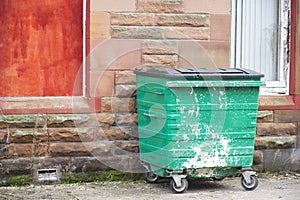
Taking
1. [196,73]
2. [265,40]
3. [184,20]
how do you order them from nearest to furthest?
[196,73] < [184,20] < [265,40]

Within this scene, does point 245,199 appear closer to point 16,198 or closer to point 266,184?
point 266,184

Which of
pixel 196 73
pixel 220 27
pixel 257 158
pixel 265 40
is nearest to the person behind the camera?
pixel 196 73

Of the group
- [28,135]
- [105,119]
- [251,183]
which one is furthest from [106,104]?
[251,183]

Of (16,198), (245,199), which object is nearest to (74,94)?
(16,198)

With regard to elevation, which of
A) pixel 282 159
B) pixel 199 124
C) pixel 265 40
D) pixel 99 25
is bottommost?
pixel 282 159

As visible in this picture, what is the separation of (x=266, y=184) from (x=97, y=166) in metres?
1.87

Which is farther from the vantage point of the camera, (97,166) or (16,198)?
(97,166)

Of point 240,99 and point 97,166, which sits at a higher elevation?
point 240,99

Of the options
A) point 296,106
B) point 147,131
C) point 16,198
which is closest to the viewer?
point 16,198

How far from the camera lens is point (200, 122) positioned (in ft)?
23.5

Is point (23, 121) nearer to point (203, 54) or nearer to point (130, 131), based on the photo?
point (130, 131)

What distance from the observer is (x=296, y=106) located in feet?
27.8

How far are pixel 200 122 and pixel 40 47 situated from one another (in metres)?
1.96

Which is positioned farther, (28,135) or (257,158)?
(257,158)
